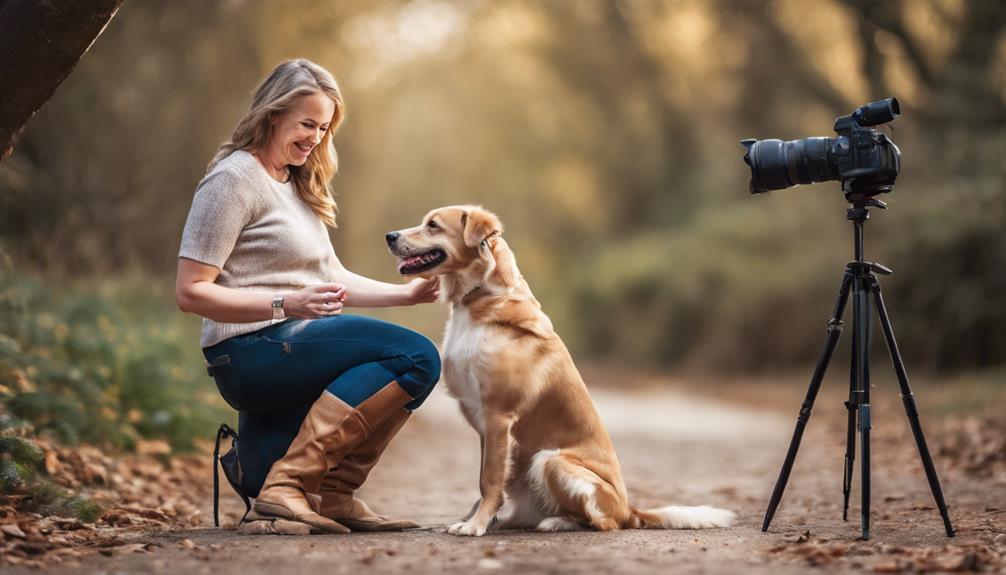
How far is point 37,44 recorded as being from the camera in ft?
13.3

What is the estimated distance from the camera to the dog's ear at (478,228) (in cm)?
451

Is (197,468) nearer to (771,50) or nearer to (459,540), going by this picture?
(459,540)

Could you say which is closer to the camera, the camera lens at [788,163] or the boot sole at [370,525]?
the camera lens at [788,163]

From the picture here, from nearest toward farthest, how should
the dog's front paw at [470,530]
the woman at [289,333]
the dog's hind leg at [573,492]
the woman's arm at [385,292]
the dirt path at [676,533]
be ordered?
the dirt path at [676,533]
the woman at [289,333]
the dog's front paw at [470,530]
the dog's hind leg at [573,492]
the woman's arm at [385,292]

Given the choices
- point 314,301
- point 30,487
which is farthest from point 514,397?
point 30,487

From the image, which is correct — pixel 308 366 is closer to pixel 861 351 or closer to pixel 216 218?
pixel 216 218

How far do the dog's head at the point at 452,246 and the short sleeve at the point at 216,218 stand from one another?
26.3 inches

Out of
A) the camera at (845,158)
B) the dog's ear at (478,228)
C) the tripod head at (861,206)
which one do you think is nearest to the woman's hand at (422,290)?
the dog's ear at (478,228)

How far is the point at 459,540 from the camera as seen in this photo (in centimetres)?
405

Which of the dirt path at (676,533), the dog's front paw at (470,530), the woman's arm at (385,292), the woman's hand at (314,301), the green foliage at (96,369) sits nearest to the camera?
the dirt path at (676,533)

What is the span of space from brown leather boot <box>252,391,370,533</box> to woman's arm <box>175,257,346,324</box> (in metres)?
0.40

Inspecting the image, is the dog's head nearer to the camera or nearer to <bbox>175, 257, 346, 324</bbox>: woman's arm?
<bbox>175, 257, 346, 324</bbox>: woman's arm

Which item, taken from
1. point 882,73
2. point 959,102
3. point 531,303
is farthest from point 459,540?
point 882,73

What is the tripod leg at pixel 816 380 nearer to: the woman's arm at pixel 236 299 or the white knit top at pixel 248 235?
the woman's arm at pixel 236 299
